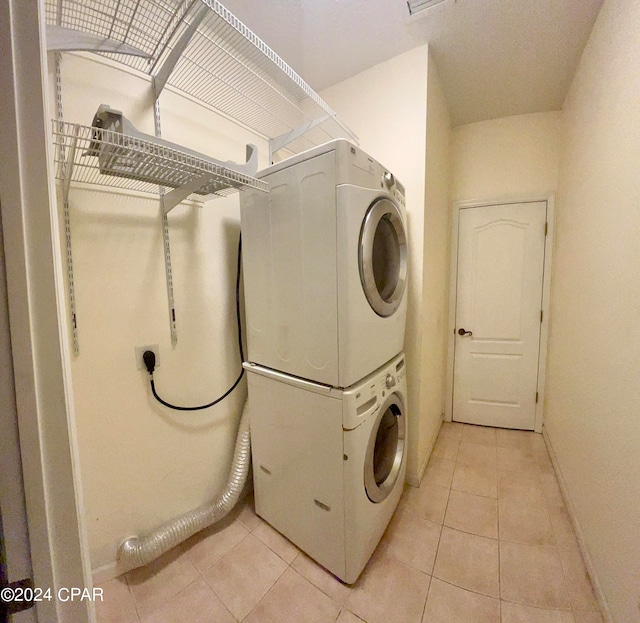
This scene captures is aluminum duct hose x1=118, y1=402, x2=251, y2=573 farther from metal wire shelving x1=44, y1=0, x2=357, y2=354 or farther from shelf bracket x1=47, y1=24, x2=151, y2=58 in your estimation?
shelf bracket x1=47, y1=24, x2=151, y2=58

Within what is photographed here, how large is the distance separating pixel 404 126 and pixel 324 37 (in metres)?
0.64

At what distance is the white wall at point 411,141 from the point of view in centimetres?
143

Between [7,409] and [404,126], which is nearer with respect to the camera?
[7,409]

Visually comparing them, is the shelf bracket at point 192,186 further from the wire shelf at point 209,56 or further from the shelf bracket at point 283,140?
the shelf bracket at point 283,140

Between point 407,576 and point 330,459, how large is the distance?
65 cm

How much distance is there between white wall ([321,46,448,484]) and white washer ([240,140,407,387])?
0.94 ft

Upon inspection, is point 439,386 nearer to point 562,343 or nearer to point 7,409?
point 562,343

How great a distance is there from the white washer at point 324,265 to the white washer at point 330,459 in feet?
0.32

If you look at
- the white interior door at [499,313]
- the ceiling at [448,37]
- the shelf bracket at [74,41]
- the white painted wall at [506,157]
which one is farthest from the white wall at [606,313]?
the shelf bracket at [74,41]


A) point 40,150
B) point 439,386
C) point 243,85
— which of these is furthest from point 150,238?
point 439,386

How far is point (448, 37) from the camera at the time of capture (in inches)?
53.7

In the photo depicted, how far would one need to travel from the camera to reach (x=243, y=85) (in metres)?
1.33

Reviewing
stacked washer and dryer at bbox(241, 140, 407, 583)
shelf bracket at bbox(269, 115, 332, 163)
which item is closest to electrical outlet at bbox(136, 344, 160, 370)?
stacked washer and dryer at bbox(241, 140, 407, 583)

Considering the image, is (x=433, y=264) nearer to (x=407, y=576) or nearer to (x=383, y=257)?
(x=383, y=257)
